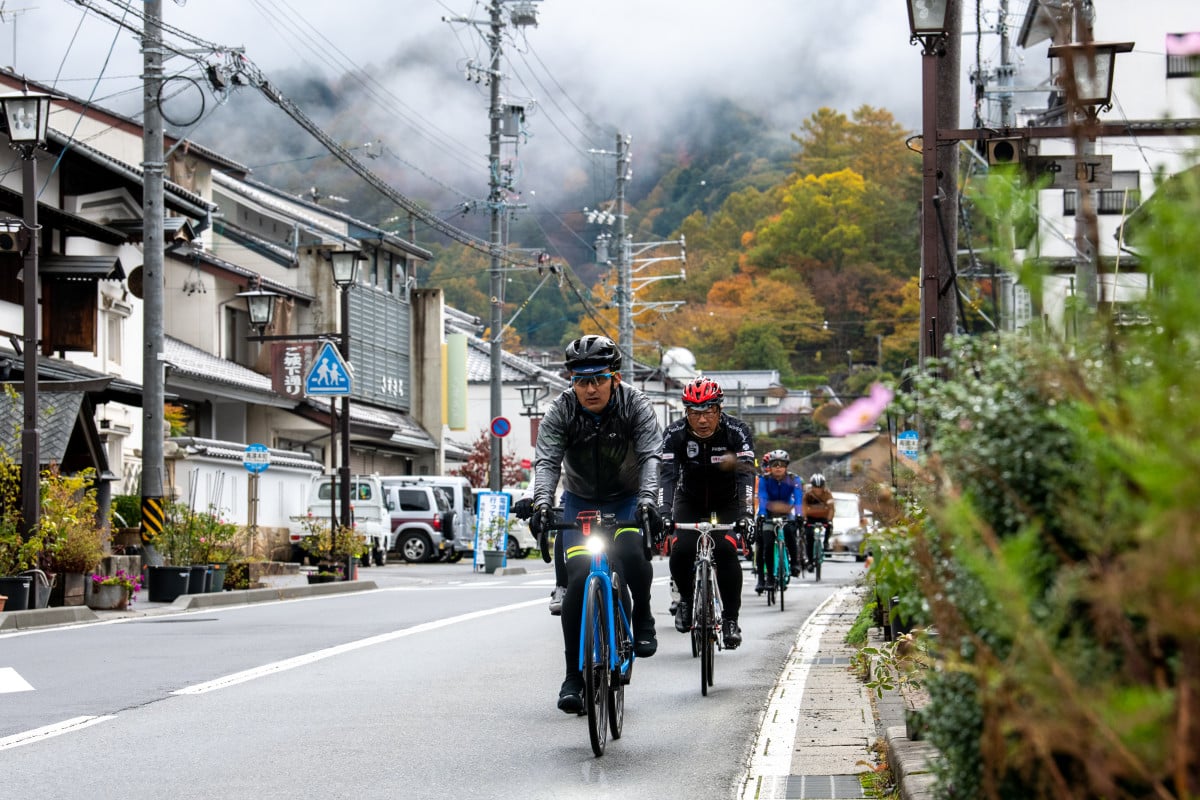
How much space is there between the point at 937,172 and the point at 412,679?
5208 mm

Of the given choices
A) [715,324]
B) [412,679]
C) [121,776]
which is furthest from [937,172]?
[715,324]

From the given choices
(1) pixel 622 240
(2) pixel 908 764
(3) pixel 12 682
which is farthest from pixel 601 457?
(1) pixel 622 240

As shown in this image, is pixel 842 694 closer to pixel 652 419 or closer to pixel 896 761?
pixel 652 419

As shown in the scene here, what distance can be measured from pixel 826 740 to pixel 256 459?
1092 inches

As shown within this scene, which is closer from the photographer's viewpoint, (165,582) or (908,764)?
(908,764)

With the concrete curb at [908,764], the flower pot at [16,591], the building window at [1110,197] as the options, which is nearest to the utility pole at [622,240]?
the building window at [1110,197]

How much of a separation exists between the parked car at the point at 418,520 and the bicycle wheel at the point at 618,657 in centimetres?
3247

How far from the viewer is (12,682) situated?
1020 centimetres

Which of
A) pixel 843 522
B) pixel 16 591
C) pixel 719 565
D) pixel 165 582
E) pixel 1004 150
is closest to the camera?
pixel 719 565

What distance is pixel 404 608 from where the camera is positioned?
60.5 feet

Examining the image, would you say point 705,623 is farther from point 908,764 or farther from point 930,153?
point 930,153

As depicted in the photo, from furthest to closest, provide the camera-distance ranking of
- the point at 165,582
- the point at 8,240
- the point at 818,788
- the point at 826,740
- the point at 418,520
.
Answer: the point at 418,520 < the point at 165,582 < the point at 8,240 < the point at 826,740 < the point at 818,788

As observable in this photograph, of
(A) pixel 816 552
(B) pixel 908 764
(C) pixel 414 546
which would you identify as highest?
(A) pixel 816 552

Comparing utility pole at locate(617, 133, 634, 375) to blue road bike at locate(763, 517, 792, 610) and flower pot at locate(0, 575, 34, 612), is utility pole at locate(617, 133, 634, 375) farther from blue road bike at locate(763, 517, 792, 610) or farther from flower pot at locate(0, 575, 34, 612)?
flower pot at locate(0, 575, 34, 612)
